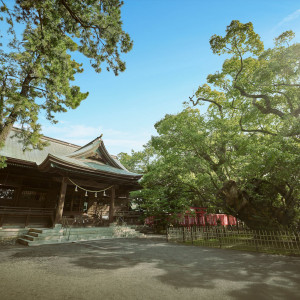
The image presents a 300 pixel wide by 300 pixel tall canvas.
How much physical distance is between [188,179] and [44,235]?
10068 mm

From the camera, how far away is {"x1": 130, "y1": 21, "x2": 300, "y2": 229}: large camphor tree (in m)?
8.28

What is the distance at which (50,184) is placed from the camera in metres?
14.1

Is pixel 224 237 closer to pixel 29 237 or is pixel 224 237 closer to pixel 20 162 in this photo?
pixel 29 237

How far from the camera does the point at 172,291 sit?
364 cm

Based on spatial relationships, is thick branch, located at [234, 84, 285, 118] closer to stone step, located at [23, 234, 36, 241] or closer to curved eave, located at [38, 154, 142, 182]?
curved eave, located at [38, 154, 142, 182]

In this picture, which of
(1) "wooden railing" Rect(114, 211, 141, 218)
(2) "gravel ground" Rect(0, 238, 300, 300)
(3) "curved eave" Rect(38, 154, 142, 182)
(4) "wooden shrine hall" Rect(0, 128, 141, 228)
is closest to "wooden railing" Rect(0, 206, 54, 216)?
(4) "wooden shrine hall" Rect(0, 128, 141, 228)

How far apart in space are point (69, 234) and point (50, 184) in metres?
5.13

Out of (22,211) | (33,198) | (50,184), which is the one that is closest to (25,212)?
(22,211)

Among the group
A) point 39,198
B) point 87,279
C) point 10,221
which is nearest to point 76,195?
point 39,198

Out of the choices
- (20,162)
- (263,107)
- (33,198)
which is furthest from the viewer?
(33,198)

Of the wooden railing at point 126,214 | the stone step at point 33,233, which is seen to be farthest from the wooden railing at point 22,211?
the wooden railing at point 126,214

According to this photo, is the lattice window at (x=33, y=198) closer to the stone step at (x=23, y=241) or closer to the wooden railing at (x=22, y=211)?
the wooden railing at (x=22, y=211)

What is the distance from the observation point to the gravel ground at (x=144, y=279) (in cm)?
348

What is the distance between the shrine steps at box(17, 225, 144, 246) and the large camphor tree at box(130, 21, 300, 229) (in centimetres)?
364
